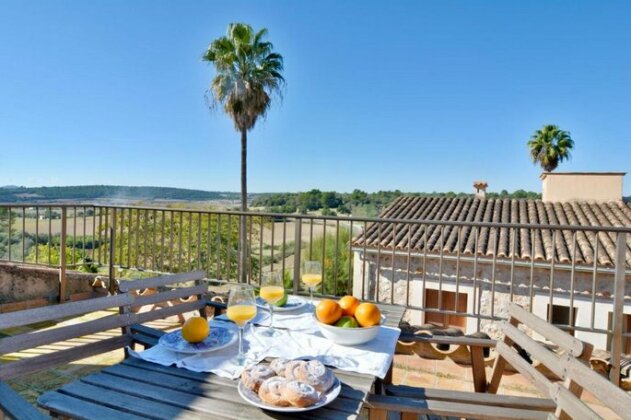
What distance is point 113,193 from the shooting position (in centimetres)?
961

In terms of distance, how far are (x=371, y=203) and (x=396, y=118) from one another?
1156 cm

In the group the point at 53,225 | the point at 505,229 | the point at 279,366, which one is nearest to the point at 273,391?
the point at 279,366

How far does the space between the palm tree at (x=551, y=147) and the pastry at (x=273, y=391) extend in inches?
1081

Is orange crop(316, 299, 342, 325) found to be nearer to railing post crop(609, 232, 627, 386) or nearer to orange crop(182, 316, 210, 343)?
orange crop(182, 316, 210, 343)

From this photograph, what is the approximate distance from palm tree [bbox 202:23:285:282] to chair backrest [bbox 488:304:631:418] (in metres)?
14.4

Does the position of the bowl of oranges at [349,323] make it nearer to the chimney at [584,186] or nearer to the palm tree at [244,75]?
the chimney at [584,186]

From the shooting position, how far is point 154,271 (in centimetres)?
419

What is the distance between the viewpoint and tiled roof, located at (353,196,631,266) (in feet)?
27.9

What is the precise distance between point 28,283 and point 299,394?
448cm

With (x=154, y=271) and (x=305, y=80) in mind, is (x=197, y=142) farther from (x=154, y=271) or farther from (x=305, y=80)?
(x=154, y=271)

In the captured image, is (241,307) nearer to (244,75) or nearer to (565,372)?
(565,372)

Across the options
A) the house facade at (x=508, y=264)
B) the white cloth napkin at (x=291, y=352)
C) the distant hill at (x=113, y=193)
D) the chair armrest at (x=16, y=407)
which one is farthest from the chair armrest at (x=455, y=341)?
the distant hill at (x=113, y=193)

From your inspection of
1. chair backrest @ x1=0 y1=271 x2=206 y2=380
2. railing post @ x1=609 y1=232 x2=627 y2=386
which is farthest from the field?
railing post @ x1=609 y1=232 x2=627 y2=386

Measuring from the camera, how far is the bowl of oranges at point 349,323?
1389mm
